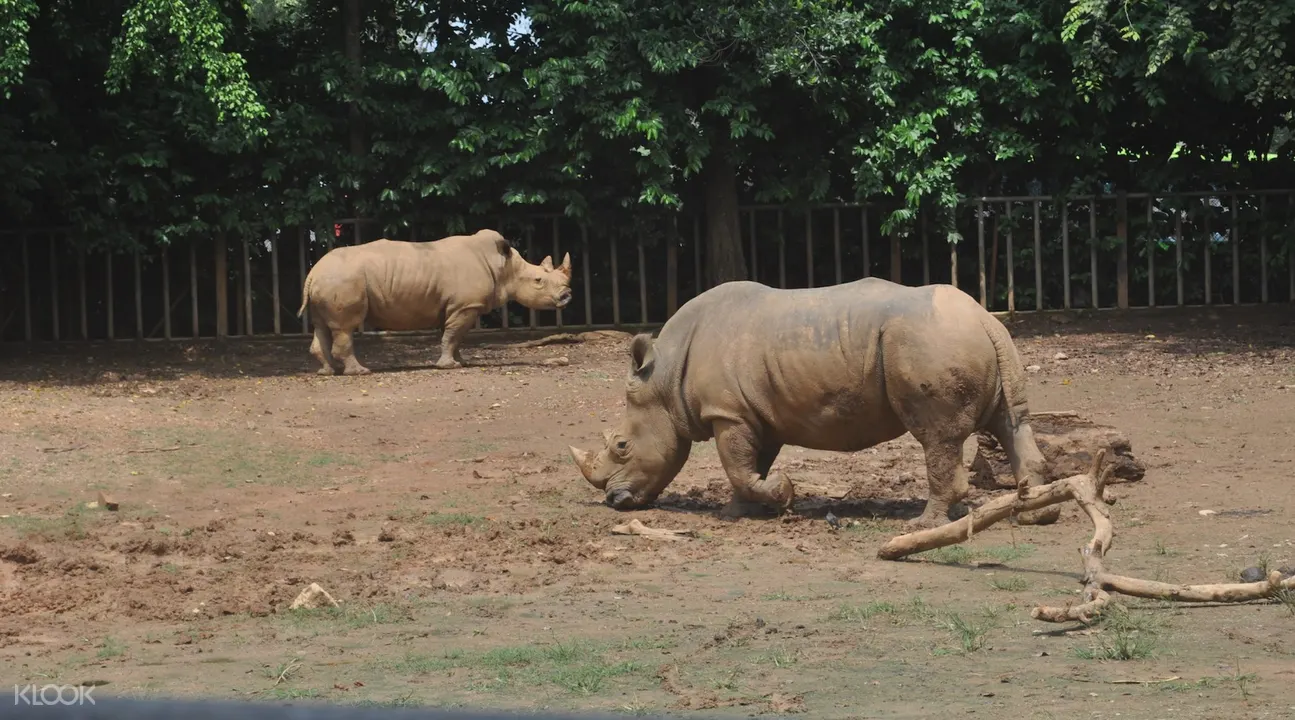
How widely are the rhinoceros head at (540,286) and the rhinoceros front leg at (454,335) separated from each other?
3.09 ft

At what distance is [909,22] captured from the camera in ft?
63.4

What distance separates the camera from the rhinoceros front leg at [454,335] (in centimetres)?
1650

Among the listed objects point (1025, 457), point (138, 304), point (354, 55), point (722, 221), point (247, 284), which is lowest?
point (1025, 457)

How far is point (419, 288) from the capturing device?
16.7 meters

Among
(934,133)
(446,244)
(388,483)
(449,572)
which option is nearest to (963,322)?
(449,572)

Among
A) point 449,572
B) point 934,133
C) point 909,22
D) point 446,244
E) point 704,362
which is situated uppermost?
point 909,22

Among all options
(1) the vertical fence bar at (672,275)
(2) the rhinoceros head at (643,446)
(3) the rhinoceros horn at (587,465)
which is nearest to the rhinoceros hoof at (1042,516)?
(2) the rhinoceros head at (643,446)

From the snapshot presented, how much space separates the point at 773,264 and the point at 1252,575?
45.8 feet

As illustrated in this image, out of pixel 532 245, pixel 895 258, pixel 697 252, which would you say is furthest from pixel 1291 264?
pixel 532 245

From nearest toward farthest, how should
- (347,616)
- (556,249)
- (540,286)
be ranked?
(347,616) → (540,286) → (556,249)

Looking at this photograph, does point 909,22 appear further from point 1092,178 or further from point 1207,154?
point 1207,154

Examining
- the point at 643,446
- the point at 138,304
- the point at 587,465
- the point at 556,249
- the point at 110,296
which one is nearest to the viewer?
the point at 643,446

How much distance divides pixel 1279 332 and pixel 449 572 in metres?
12.2

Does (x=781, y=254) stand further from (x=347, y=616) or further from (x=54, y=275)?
(x=347, y=616)
